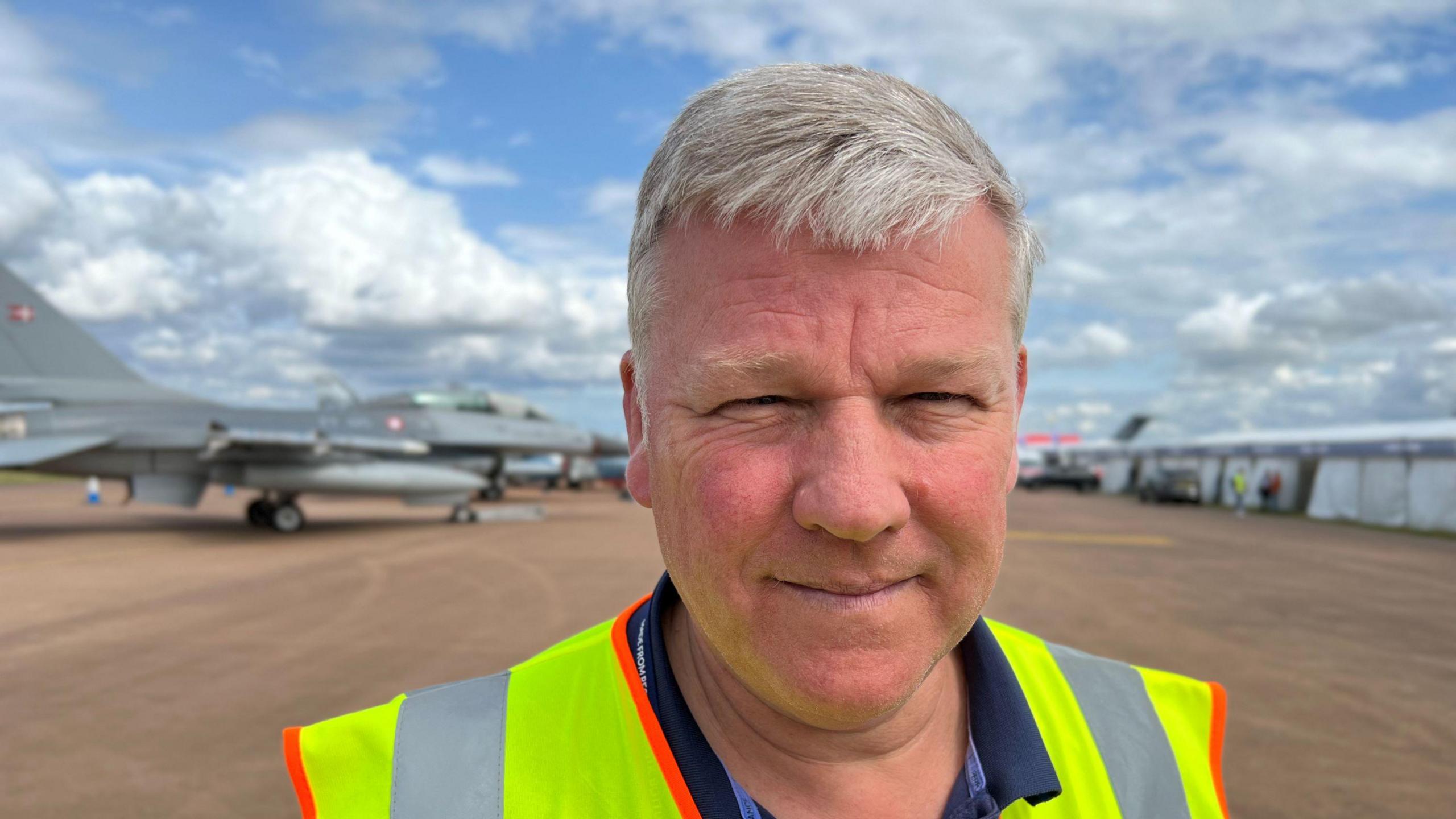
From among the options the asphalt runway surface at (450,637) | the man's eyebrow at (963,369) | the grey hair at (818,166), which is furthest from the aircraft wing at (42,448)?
the man's eyebrow at (963,369)

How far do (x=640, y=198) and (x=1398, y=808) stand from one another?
5.76 meters

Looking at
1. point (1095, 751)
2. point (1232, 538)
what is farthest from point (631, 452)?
point (1232, 538)

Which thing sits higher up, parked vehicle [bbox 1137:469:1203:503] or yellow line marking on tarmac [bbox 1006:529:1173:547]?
parked vehicle [bbox 1137:469:1203:503]

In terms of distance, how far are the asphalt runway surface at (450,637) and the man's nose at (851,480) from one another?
4838 mm

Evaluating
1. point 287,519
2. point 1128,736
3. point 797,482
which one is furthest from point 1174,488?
point 797,482

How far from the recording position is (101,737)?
5609 millimetres

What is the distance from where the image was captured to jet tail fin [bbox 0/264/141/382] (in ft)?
61.3

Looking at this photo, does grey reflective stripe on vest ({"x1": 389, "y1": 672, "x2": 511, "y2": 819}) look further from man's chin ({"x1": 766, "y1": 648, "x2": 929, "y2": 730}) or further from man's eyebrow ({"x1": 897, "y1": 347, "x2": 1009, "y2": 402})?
man's eyebrow ({"x1": 897, "y1": 347, "x2": 1009, "y2": 402})

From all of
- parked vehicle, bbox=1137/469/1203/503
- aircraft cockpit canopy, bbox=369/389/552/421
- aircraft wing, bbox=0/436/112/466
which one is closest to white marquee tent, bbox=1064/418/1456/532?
parked vehicle, bbox=1137/469/1203/503

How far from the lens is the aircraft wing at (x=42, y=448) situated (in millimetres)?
15695

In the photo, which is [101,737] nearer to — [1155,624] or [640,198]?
[640,198]

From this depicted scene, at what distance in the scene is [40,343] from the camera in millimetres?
19031

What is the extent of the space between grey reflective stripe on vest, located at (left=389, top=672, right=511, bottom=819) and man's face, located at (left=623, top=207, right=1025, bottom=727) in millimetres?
404

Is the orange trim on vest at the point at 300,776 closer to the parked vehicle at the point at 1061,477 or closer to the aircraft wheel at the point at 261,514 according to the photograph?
the aircraft wheel at the point at 261,514
